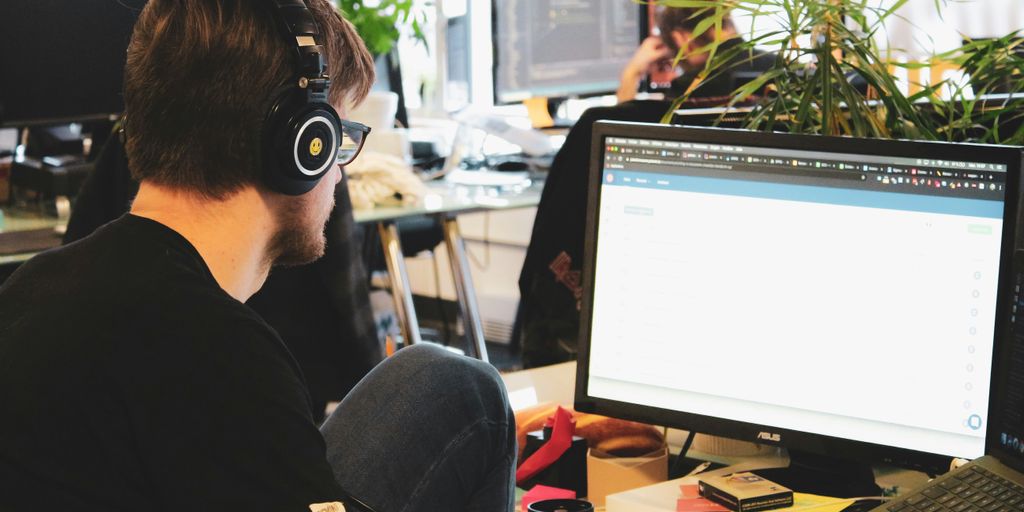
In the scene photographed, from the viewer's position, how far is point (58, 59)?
2.75 m

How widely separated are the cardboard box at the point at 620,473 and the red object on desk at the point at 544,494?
0.09 feet

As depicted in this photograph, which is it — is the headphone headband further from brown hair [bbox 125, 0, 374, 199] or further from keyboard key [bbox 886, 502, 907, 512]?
keyboard key [bbox 886, 502, 907, 512]

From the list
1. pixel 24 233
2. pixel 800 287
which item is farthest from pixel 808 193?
pixel 24 233

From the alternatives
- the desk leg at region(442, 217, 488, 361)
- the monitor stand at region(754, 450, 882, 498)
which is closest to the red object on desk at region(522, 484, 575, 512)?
the monitor stand at region(754, 450, 882, 498)

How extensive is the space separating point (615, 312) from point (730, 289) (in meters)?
0.12

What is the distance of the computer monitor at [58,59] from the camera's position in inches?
105

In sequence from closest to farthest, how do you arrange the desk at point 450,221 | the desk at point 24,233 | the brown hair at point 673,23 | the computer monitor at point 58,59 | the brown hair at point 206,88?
the brown hair at point 206,88 < the desk at point 24,233 < the computer monitor at point 58,59 < the desk at point 450,221 < the brown hair at point 673,23

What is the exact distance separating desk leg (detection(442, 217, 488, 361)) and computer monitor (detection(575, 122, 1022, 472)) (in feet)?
6.86

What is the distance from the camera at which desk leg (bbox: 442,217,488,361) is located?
11.0 ft

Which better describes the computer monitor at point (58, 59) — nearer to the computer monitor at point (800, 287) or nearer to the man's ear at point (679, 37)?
the man's ear at point (679, 37)

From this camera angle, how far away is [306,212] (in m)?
1.08

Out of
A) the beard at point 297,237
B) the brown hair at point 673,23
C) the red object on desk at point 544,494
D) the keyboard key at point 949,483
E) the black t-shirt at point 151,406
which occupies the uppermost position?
the brown hair at point 673,23

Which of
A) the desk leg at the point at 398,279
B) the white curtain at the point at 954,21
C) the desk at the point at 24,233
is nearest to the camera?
the desk at the point at 24,233

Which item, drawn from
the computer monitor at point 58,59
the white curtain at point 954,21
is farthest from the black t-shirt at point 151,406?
the white curtain at point 954,21
